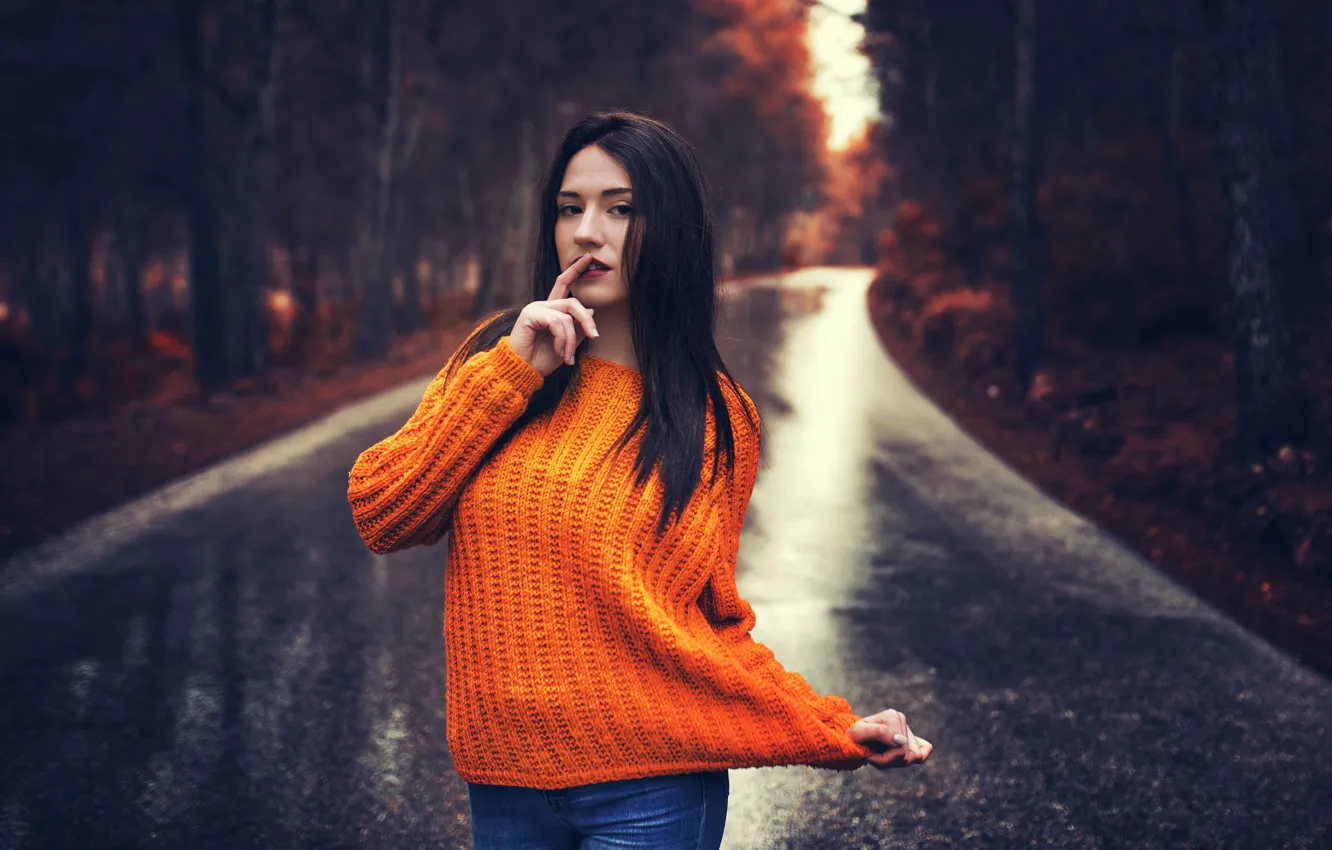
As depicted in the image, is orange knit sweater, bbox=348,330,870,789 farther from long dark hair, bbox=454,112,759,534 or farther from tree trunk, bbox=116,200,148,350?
tree trunk, bbox=116,200,148,350

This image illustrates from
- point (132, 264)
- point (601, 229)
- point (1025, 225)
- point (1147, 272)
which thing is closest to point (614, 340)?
point (601, 229)

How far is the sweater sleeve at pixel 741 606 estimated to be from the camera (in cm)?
212

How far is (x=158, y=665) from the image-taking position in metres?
6.04

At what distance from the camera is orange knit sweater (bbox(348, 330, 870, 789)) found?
1.97 meters

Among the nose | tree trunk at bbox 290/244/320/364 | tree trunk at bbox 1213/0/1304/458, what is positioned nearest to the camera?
the nose

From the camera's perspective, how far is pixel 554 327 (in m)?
1.96

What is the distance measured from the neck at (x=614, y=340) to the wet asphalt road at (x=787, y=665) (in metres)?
0.51

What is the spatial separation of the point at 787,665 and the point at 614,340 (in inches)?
169

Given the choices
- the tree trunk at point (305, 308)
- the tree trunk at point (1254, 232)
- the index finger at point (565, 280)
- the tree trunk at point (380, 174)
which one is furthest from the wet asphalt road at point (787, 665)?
the tree trunk at point (305, 308)

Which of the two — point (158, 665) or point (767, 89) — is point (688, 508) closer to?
point (158, 665)

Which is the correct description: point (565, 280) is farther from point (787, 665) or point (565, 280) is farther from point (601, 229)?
point (787, 665)

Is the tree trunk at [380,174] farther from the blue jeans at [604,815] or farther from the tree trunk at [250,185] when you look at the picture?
the blue jeans at [604,815]

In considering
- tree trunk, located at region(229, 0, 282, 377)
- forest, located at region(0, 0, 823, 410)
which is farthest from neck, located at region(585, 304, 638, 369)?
tree trunk, located at region(229, 0, 282, 377)

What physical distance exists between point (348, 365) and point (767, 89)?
3293 cm
